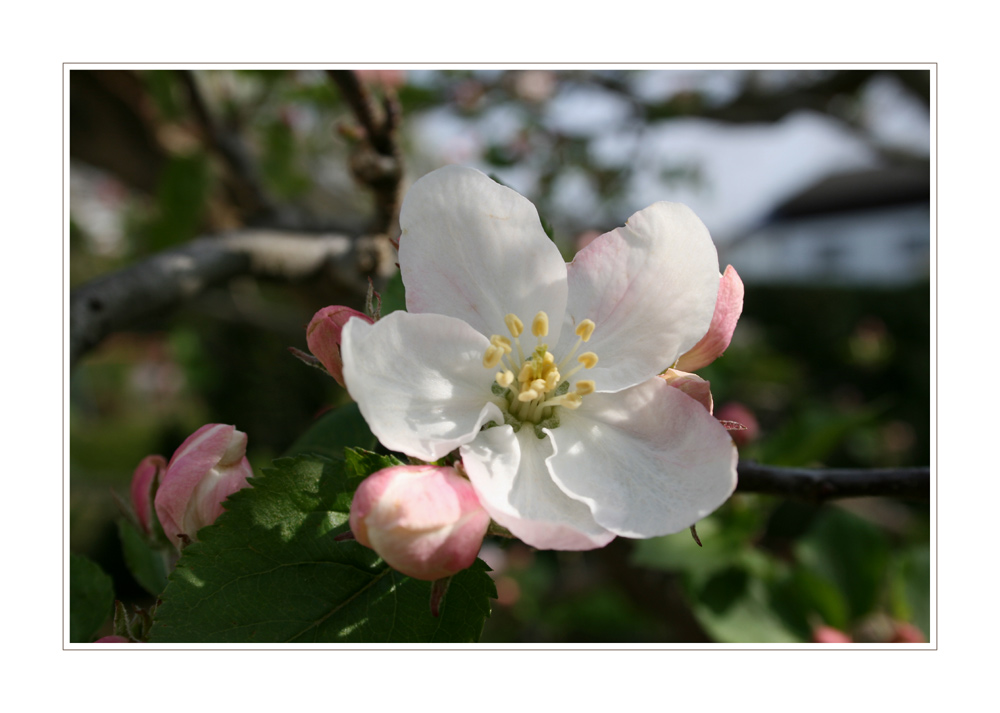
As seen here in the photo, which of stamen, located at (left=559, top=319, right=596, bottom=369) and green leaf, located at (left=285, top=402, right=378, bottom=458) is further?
green leaf, located at (left=285, top=402, right=378, bottom=458)

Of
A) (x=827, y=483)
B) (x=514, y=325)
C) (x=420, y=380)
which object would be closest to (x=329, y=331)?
(x=420, y=380)

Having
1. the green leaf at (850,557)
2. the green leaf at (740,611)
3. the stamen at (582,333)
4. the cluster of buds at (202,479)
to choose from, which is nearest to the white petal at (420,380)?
the stamen at (582,333)

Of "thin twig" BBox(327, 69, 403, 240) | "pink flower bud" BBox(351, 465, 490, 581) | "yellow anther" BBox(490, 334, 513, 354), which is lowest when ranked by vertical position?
"pink flower bud" BBox(351, 465, 490, 581)

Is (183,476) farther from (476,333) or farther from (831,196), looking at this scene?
(831,196)

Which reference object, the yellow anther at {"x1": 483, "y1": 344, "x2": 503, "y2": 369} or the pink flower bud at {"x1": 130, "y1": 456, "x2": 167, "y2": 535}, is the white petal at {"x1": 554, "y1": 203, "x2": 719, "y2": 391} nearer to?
the yellow anther at {"x1": 483, "y1": 344, "x2": 503, "y2": 369}

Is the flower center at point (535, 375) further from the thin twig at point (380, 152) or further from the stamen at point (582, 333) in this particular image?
the thin twig at point (380, 152)

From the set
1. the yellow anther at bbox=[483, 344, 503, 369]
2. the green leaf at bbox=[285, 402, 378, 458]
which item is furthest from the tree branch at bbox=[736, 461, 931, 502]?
the green leaf at bbox=[285, 402, 378, 458]

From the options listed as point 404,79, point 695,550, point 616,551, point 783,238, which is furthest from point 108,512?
point 783,238
